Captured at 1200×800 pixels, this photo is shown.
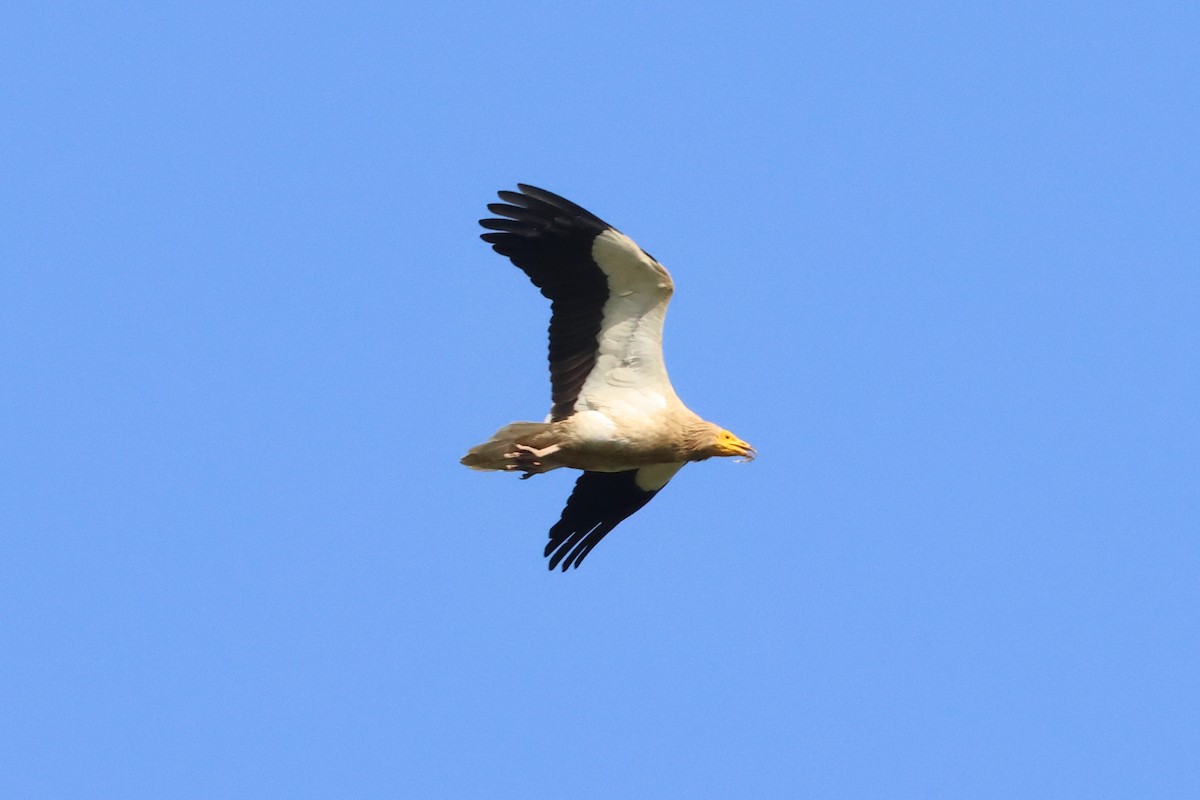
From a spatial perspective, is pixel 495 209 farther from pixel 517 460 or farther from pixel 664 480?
pixel 664 480

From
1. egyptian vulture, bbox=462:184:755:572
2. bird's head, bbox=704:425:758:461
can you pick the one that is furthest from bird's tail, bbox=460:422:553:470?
bird's head, bbox=704:425:758:461

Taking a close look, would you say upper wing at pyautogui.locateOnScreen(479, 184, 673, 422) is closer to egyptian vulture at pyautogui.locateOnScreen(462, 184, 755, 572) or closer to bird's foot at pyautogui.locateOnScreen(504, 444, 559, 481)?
egyptian vulture at pyautogui.locateOnScreen(462, 184, 755, 572)

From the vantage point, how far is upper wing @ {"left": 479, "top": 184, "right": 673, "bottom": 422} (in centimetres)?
1580

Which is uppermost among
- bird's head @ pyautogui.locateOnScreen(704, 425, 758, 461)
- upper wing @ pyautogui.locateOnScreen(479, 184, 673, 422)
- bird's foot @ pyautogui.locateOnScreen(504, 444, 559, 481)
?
upper wing @ pyautogui.locateOnScreen(479, 184, 673, 422)

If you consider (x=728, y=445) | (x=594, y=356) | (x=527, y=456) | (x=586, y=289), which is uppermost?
(x=586, y=289)

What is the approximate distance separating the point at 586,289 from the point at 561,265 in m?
0.30

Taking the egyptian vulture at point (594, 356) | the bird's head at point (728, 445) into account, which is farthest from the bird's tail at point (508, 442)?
the bird's head at point (728, 445)

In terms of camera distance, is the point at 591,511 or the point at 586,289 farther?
the point at 591,511

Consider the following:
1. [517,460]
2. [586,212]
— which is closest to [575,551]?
[517,460]

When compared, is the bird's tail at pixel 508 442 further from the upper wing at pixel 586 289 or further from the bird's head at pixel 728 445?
the bird's head at pixel 728 445

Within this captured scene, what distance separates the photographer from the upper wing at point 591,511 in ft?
58.1

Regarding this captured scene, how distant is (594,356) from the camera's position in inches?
645

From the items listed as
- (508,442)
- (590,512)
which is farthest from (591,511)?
(508,442)

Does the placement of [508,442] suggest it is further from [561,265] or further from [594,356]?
[561,265]
